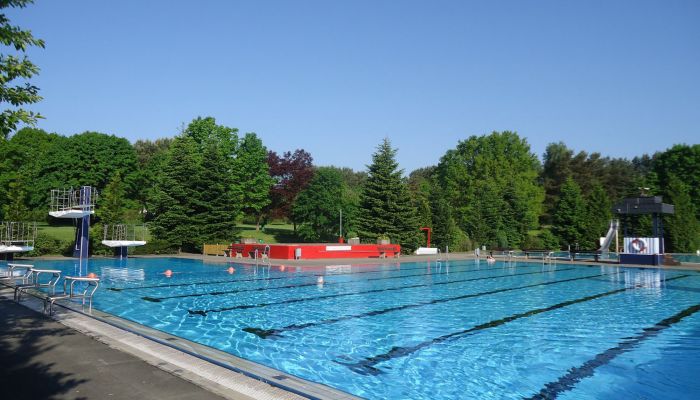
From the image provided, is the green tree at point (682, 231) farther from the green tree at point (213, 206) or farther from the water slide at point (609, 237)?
the green tree at point (213, 206)

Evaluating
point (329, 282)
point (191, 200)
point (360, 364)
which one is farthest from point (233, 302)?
point (191, 200)

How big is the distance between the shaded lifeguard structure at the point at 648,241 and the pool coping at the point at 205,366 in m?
33.5

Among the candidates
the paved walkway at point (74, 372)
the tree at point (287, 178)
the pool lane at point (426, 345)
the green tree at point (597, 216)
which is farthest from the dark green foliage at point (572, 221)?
the paved walkway at point (74, 372)

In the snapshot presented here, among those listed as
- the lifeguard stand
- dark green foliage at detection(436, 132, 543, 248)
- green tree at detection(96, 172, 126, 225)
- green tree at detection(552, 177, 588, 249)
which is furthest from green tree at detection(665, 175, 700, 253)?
the lifeguard stand

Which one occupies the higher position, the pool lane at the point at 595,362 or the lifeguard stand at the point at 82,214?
the lifeguard stand at the point at 82,214

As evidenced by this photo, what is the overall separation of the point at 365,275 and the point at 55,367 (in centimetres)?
1824

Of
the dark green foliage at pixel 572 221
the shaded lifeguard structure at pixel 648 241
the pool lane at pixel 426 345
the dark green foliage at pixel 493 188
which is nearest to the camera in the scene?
the pool lane at pixel 426 345

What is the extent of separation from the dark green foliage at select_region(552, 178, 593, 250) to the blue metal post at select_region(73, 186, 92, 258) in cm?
4514


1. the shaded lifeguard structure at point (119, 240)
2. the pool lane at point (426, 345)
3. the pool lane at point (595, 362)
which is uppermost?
the shaded lifeguard structure at point (119, 240)

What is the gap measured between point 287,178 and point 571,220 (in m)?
36.6

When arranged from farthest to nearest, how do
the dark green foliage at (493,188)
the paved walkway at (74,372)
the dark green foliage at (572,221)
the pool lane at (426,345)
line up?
1. the dark green foliage at (493,188)
2. the dark green foliage at (572,221)
3. the pool lane at (426,345)
4. the paved walkway at (74,372)

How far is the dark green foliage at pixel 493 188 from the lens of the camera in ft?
178

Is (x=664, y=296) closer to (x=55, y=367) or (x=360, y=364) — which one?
(x=360, y=364)

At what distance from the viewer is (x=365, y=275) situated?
78.1 feet
